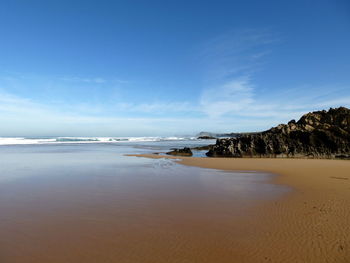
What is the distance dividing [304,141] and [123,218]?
678 inches

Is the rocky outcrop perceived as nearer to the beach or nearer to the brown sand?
the beach

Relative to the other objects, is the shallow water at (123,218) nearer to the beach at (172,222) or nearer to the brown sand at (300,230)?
the beach at (172,222)

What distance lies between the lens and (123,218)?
4.96 m

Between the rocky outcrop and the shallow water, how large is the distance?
10436mm

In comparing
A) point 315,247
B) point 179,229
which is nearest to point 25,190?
point 179,229

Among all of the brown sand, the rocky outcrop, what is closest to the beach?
the brown sand

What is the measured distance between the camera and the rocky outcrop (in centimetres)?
1667

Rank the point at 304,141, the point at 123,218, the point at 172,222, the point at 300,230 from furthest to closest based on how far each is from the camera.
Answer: the point at 304,141 → the point at 123,218 → the point at 172,222 → the point at 300,230

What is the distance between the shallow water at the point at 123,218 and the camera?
11.8 feet

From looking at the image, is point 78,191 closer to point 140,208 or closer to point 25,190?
point 25,190

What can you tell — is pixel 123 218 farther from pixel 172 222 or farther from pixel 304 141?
pixel 304 141

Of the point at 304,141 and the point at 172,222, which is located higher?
the point at 304,141

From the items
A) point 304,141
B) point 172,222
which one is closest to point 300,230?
point 172,222

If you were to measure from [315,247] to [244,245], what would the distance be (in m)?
1.19
